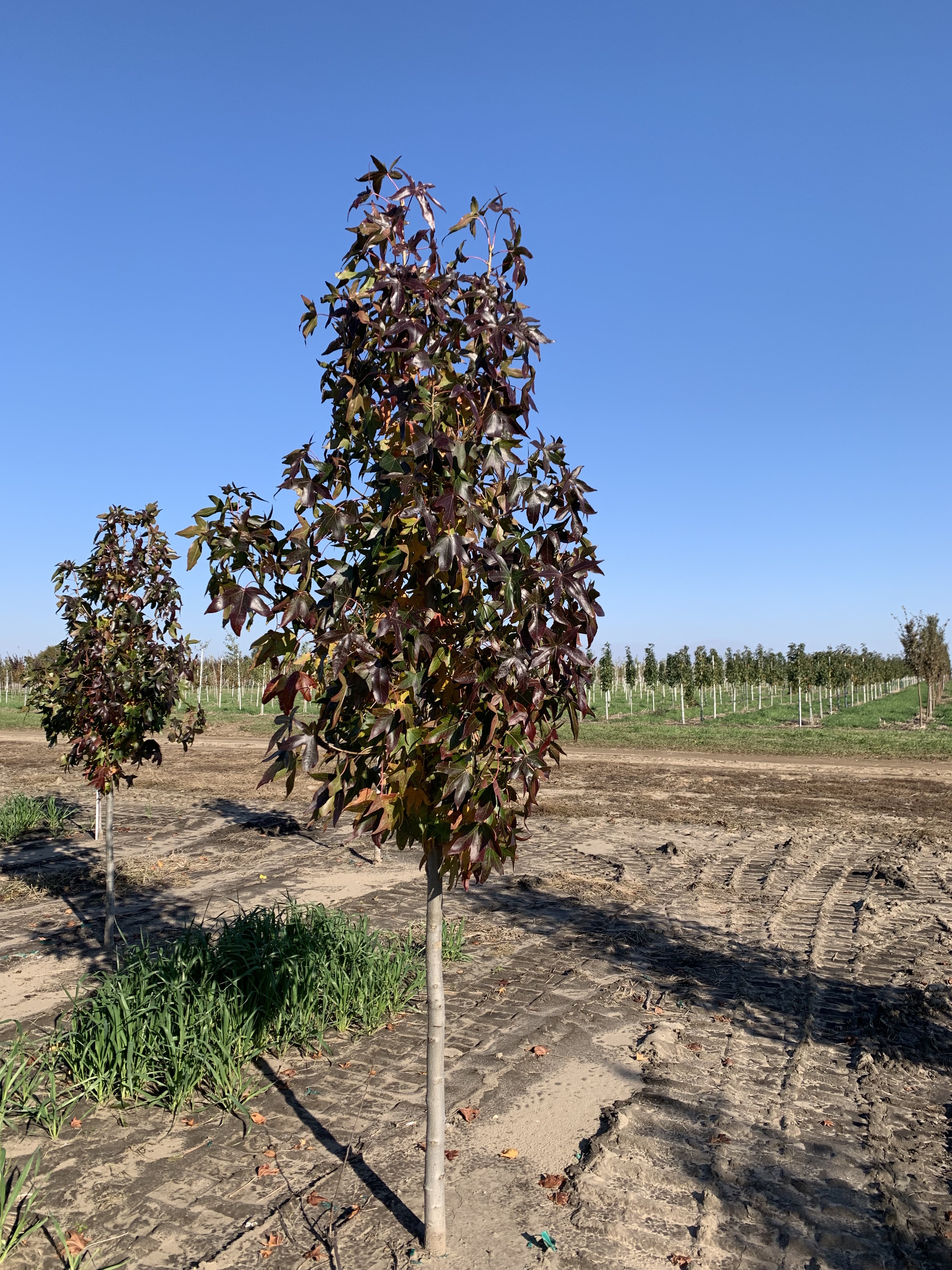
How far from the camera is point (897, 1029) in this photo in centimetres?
567

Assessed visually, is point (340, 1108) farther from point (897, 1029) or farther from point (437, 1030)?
point (897, 1029)

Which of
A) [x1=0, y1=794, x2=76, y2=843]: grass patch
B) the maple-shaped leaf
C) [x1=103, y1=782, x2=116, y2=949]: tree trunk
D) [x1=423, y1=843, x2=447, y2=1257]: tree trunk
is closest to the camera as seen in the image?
the maple-shaped leaf

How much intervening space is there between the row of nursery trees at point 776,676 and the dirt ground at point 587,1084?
26275mm

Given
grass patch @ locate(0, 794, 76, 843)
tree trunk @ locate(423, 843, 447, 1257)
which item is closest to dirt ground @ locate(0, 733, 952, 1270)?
tree trunk @ locate(423, 843, 447, 1257)

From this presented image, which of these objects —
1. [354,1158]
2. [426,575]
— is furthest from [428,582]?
[354,1158]

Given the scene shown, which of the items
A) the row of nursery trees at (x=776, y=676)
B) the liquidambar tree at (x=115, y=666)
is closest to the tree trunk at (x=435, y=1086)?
the liquidambar tree at (x=115, y=666)

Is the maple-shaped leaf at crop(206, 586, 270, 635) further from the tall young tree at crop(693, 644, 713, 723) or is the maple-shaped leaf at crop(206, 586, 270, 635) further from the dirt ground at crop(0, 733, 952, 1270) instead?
the tall young tree at crop(693, 644, 713, 723)

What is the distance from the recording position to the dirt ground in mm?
3547

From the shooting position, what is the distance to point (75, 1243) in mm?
3441

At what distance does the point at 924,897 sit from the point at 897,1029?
3910mm

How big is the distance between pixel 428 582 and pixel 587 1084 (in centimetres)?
343

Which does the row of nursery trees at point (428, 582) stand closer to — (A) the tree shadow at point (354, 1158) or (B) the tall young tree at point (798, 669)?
(A) the tree shadow at point (354, 1158)

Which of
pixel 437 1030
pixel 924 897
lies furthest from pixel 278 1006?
pixel 924 897

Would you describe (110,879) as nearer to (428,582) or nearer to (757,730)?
(428,582)
